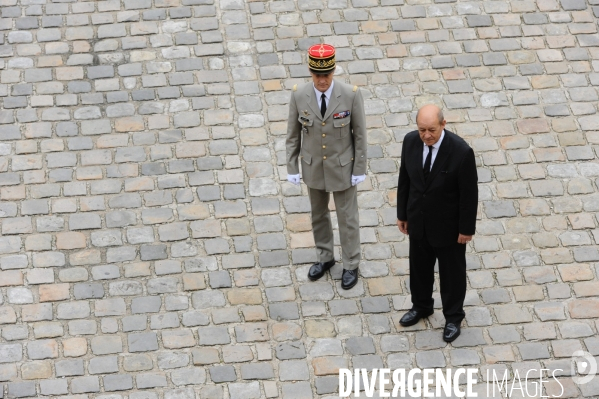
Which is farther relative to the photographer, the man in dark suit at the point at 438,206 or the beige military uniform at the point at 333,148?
the beige military uniform at the point at 333,148

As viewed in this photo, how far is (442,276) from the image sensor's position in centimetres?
754

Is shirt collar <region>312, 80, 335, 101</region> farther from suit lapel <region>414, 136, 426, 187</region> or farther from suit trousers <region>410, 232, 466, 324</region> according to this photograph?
suit trousers <region>410, 232, 466, 324</region>

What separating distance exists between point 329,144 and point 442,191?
1039mm

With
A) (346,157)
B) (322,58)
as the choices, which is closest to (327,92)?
(322,58)

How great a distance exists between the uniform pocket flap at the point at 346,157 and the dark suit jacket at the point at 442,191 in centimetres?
55

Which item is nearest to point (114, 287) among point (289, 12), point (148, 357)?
point (148, 357)

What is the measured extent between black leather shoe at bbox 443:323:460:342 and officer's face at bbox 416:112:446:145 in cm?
155

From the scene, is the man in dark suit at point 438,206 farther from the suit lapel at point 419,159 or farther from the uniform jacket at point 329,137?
the uniform jacket at point 329,137

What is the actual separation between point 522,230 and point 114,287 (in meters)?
3.44

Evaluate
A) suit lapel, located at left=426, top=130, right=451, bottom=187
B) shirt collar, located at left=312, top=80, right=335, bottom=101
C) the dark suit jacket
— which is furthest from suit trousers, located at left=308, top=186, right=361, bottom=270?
suit lapel, located at left=426, top=130, right=451, bottom=187

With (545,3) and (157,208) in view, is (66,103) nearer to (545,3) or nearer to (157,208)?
(157,208)

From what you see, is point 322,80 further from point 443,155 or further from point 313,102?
point 443,155

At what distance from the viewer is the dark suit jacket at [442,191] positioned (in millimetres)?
6996

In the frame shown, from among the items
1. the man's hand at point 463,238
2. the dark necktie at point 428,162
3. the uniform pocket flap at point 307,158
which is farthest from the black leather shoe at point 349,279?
the dark necktie at point 428,162
